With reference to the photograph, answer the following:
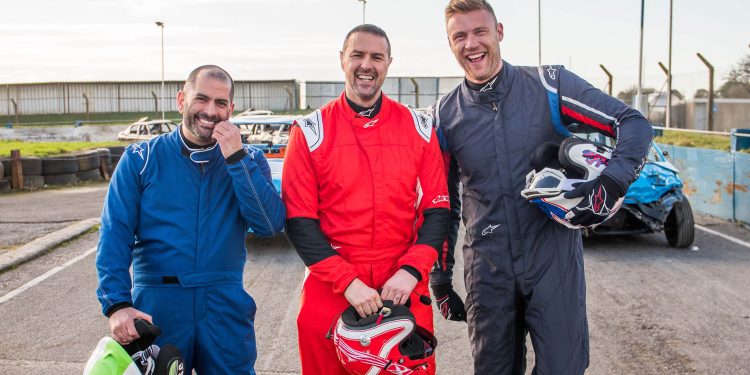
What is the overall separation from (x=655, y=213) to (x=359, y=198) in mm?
6270

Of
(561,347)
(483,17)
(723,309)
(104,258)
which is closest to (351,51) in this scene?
(483,17)

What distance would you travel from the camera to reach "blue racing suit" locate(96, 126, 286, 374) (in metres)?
3.12

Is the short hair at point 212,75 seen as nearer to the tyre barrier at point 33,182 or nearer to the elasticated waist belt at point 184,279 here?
the elasticated waist belt at point 184,279

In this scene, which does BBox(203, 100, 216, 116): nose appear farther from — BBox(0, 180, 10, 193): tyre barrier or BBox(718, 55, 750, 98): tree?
BBox(718, 55, 750, 98): tree

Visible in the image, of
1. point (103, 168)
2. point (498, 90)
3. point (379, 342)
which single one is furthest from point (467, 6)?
point (103, 168)

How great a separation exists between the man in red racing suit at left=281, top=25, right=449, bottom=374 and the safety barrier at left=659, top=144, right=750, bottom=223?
28.4ft

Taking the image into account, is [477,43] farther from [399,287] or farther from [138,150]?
[138,150]

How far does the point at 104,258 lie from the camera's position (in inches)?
120

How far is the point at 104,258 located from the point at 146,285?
9.6 inches

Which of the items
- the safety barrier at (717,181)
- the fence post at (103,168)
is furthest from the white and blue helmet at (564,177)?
the fence post at (103,168)

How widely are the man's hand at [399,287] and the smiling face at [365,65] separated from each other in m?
0.78

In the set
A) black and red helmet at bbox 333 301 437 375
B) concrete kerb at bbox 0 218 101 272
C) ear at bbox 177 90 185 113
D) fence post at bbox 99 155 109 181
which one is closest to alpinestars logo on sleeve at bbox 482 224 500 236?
black and red helmet at bbox 333 301 437 375

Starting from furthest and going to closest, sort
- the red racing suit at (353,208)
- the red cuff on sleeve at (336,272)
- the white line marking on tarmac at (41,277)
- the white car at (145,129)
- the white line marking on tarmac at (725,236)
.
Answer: the white car at (145,129) → the white line marking on tarmac at (725,236) → the white line marking on tarmac at (41,277) → the red racing suit at (353,208) → the red cuff on sleeve at (336,272)

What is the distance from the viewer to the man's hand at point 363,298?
9.66 feet
